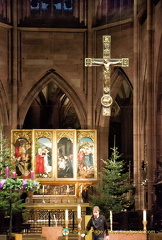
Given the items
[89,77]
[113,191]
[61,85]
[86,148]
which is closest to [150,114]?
[113,191]

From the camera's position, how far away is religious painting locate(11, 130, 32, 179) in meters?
34.0

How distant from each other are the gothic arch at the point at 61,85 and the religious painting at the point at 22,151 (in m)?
2.26

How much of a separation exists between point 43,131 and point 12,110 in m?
2.89

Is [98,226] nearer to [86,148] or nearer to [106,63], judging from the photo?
[106,63]

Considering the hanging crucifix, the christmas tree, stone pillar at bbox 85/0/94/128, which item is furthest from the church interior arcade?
the hanging crucifix

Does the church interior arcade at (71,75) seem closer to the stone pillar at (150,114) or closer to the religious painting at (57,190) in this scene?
the religious painting at (57,190)

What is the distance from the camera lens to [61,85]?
121 feet

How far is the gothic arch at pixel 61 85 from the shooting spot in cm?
3650

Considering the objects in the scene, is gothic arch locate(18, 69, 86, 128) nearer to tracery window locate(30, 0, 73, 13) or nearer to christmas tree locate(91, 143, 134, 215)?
tracery window locate(30, 0, 73, 13)

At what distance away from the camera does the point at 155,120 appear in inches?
1126

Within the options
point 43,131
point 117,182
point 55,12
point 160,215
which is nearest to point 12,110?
point 43,131

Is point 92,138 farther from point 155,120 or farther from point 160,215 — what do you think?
point 160,215

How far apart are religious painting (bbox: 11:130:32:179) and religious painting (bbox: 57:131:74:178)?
4.31 feet

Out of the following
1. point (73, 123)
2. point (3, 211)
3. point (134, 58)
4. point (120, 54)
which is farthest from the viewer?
point (73, 123)
